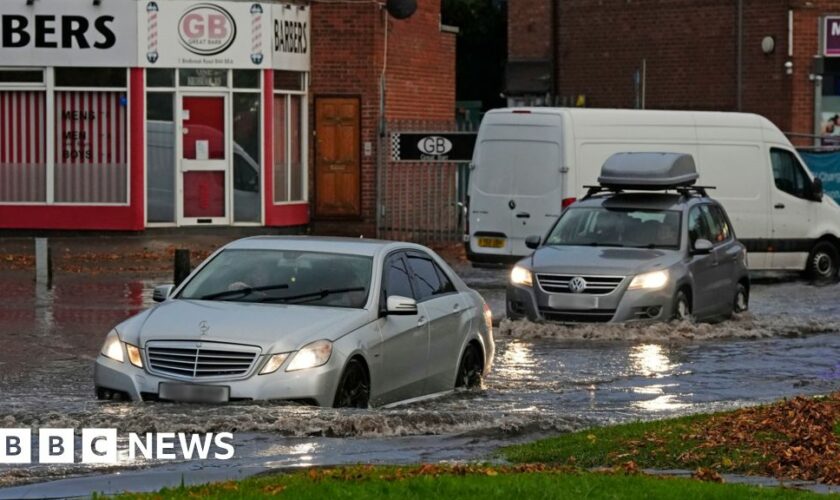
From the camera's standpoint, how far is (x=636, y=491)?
30.4 feet

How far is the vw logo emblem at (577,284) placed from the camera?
20109 mm

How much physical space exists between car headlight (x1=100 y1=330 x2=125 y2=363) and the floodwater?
39 cm

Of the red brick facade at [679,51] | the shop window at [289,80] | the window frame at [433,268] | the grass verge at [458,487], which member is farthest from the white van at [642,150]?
the grass verge at [458,487]

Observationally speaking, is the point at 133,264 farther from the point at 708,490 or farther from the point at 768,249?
the point at 708,490

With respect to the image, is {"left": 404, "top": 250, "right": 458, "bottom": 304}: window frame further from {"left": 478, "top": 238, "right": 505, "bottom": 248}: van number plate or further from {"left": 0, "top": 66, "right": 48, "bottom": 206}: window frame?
{"left": 0, "top": 66, "right": 48, "bottom": 206}: window frame

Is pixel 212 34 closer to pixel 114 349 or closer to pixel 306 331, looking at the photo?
pixel 114 349

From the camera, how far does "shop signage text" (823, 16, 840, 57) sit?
38947mm

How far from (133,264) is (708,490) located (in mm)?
21533

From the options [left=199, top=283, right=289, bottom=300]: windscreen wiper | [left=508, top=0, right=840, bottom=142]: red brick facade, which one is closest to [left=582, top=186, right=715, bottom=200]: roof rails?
[left=199, top=283, right=289, bottom=300]: windscreen wiper

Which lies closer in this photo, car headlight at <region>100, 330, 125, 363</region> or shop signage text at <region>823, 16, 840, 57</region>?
car headlight at <region>100, 330, 125, 363</region>

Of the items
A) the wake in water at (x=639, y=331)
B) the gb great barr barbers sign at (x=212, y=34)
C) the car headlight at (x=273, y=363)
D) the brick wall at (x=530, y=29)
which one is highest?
the brick wall at (x=530, y=29)

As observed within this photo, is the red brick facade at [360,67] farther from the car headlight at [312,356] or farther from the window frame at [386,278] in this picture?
the car headlight at [312,356]

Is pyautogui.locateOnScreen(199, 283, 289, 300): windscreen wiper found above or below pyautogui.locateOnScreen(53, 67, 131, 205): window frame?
below

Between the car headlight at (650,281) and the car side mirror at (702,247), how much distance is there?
0.95 m
